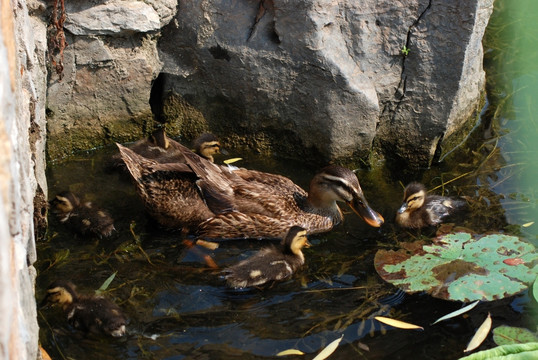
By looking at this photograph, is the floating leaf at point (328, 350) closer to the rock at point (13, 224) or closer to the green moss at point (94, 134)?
the rock at point (13, 224)

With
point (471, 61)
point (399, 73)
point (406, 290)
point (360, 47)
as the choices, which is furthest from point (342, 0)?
point (406, 290)

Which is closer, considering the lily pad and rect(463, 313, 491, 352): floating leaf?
rect(463, 313, 491, 352): floating leaf

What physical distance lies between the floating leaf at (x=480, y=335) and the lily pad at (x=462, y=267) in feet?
A: 0.60

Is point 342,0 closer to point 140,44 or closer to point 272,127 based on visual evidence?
point 272,127

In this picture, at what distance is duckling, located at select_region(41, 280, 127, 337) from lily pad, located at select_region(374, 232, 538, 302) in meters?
1.68

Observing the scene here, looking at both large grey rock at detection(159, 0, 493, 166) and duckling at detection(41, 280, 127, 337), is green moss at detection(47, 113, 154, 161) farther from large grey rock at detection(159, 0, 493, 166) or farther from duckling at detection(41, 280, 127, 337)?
duckling at detection(41, 280, 127, 337)

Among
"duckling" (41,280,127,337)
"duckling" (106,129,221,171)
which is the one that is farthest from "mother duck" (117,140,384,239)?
"duckling" (41,280,127,337)

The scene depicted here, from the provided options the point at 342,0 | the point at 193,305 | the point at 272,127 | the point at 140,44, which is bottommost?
the point at 193,305

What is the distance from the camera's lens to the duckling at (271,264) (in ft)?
15.4

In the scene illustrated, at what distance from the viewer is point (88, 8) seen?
18.2 ft

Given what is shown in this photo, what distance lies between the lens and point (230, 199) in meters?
5.33

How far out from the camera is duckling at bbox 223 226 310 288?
184 inches

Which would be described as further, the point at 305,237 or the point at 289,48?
the point at 289,48

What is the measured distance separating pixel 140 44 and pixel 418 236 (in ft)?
8.74
